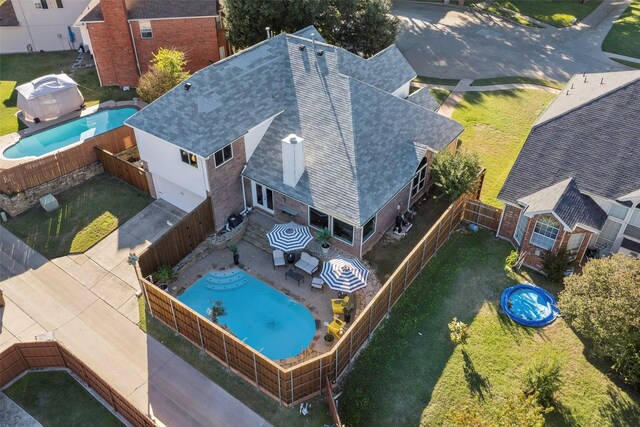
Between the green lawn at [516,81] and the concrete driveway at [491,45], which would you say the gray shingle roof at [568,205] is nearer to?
the green lawn at [516,81]

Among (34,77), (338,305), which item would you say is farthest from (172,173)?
(34,77)

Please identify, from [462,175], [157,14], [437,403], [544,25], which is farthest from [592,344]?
[544,25]

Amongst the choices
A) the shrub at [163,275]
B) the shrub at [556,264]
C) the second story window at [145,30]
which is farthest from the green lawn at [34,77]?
the shrub at [556,264]

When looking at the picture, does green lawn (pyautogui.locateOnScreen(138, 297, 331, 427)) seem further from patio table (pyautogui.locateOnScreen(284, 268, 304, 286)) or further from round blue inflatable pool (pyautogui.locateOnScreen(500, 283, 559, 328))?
round blue inflatable pool (pyautogui.locateOnScreen(500, 283, 559, 328))

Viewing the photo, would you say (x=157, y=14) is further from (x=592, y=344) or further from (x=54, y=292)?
(x=592, y=344)

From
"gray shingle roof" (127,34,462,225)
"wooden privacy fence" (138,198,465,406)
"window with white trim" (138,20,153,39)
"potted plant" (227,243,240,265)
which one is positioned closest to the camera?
"wooden privacy fence" (138,198,465,406)

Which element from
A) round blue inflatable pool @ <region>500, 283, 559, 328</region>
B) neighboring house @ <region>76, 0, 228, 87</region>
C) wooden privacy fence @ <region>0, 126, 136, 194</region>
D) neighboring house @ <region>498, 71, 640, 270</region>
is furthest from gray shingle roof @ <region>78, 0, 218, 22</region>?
round blue inflatable pool @ <region>500, 283, 559, 328</region>

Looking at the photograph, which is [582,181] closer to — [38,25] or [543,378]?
[543,378]
